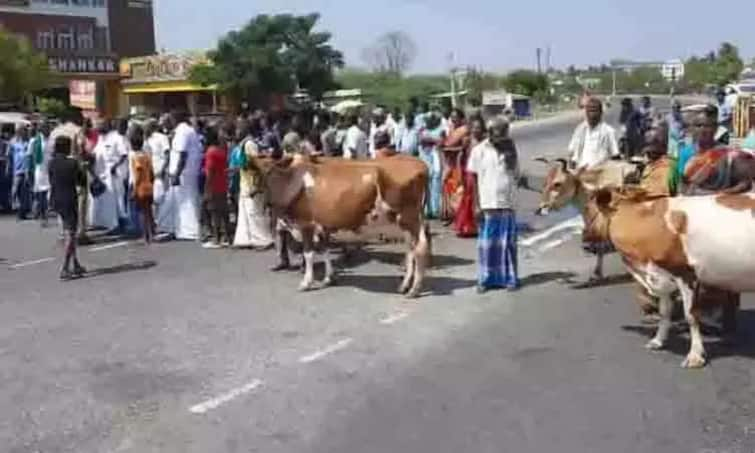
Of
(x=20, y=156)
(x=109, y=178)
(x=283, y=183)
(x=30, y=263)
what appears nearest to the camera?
(x=283, y=183)

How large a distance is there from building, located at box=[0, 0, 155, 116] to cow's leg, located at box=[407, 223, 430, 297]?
51719mm

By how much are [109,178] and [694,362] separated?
10312 millimetres

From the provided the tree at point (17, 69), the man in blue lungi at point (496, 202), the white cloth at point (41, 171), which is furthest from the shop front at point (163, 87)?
the man in blue lungi at point (496, 202)

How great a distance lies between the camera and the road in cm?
631

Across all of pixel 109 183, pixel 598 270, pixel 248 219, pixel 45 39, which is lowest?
pixel 598 270

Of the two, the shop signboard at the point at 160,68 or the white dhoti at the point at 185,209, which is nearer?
the white dhoti at the point at 185,209

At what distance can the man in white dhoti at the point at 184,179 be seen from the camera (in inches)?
563

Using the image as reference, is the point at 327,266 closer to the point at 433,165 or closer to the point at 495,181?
the point at 495,181

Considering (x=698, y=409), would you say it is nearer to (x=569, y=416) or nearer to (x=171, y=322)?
(x=569, y=416)

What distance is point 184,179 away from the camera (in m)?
14.8

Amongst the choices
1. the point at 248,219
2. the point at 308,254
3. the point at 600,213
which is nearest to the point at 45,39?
the point at 248,219

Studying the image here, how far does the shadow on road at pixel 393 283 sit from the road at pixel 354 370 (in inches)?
1.3

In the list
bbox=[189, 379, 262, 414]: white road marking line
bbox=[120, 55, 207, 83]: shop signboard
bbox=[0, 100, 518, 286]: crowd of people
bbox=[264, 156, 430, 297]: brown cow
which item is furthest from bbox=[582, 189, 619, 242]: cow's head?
bbox=[120, 55, 207, 83]: shop signboard

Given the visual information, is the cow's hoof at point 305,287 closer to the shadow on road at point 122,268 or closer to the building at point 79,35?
the shadow on road at point 122,268
